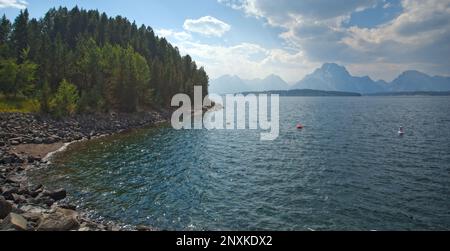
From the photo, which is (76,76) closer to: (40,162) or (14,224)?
(40,162)

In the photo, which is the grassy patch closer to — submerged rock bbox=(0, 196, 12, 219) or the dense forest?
the dense forest

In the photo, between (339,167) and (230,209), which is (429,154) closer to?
(339,167)

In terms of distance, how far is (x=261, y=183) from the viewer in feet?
127

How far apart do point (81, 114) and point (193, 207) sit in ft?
201

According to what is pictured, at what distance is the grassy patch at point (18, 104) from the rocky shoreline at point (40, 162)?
7929 millimetres

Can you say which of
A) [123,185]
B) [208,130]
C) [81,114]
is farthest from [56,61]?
[123,185]

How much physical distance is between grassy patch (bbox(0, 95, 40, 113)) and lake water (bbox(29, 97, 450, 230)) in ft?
86.1

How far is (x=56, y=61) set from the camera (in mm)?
93375

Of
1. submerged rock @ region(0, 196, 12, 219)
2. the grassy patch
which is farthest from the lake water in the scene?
the grassy patch

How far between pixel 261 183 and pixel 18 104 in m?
72.1

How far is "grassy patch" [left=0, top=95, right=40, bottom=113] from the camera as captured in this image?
73994 millimetres

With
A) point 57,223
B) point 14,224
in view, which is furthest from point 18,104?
point 14,224

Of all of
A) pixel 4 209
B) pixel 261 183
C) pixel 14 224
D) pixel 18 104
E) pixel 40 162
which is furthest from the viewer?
pixel 18 104
